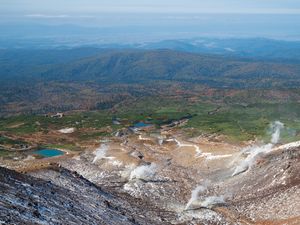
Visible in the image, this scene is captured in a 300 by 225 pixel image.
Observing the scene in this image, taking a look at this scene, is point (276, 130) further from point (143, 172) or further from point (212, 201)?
point (212, 201)

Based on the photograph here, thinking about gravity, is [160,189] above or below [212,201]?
below

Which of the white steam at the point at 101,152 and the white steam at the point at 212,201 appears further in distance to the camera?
the white steam at the point at 101,152

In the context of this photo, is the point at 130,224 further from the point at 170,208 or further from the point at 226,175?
the point at 226,175

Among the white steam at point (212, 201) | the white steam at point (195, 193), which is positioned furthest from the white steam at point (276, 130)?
the white steam at point (212, 201)

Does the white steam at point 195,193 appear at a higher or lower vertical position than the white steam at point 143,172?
higher

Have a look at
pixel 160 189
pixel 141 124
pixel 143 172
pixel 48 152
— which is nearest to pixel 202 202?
pixel 160 189

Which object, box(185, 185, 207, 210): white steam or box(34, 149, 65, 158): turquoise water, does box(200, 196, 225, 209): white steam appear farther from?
box(34, 149, 65, 158): turquoise water

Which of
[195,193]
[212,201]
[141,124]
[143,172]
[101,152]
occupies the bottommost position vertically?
[141,124]

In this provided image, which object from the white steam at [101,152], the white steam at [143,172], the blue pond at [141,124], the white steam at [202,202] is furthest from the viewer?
the blue pond at [141,124]

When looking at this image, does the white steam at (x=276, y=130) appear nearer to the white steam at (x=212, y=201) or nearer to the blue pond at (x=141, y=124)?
the blue pond at (x=141, y=124)
